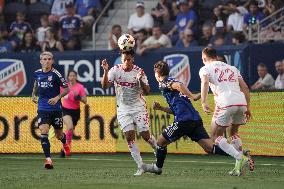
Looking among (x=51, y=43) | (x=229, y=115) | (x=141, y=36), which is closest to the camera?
(x=229, y=115)

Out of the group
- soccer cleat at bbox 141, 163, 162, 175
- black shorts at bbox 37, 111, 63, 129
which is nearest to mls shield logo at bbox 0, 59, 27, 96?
black shorts at bbox 37, 111, 63, 129

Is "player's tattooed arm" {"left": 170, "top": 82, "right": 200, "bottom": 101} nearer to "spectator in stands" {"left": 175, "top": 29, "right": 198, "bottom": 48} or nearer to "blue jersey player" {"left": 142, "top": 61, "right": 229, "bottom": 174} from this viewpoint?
"blue jersey player" {"left": 142, "top": 61, "right": 229, "bottom": 174}

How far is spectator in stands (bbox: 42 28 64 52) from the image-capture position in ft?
90.9

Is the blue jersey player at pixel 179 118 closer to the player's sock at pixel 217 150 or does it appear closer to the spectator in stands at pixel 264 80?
the player's sock at pixel 217 150

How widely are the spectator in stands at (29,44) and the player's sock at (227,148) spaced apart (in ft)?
42.4

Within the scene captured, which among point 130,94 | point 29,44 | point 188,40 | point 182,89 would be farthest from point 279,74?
point 182,89

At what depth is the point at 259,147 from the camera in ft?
68.9

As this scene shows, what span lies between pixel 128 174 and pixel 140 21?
11.3m

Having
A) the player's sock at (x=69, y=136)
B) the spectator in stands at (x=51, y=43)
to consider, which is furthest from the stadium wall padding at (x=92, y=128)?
the spectator in stands at (x=51, y=43)

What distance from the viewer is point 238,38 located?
25453 millimetres

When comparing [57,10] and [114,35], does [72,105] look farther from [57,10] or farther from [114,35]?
[57,10]

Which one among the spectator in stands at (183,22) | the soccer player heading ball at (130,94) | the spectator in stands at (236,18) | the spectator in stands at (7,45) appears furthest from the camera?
the spectator in stands at (7,45)

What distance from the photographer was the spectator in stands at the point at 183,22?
26469mm

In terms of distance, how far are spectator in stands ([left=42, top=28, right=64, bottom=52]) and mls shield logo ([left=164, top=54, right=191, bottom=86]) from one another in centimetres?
364
